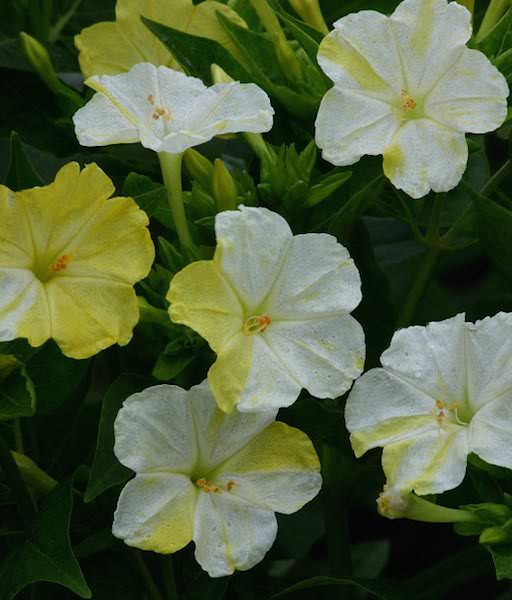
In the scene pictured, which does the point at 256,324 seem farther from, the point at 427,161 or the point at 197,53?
the point at 197,53

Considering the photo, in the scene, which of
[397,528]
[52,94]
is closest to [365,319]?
[52,94]

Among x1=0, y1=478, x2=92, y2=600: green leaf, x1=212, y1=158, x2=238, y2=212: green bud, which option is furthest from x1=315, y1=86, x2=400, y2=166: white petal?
x1=0, y1=478, x2=92, y2=600: green leaf

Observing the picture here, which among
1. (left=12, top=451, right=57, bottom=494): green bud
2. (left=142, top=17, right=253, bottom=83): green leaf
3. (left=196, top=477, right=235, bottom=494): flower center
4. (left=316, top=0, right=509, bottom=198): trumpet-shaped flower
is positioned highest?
(left=316, top=0, right=509, bottom=198): trumpet-shaped flower

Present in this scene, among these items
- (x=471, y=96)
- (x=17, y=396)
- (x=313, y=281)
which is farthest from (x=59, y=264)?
(x=471, y=96)

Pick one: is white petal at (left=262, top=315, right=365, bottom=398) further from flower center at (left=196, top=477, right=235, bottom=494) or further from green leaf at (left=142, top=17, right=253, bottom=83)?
green leaf at (left=142, top=17, right=253, bottom=83)

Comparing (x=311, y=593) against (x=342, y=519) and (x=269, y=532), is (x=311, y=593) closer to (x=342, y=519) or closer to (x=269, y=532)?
(x=342, y=519)

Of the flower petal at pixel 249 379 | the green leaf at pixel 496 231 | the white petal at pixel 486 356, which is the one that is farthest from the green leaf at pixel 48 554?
the green leaf at pixel 496 231
